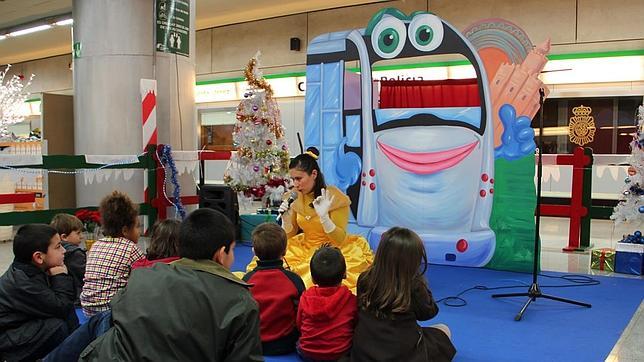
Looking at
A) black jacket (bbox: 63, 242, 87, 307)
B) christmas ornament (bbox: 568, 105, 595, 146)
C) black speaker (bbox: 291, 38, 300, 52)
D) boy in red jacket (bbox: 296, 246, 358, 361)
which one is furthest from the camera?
black speaker (bbox: 291, 38, 300, 52)

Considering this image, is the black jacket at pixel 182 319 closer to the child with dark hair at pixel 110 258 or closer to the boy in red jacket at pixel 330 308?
the boy in red jacket at pixel 330 308

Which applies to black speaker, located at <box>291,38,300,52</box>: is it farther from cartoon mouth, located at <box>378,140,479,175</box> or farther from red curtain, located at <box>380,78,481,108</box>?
cartoon mouth, located at <box>378,140,479,175</box>

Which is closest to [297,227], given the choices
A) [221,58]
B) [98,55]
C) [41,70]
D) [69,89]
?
[98,55]

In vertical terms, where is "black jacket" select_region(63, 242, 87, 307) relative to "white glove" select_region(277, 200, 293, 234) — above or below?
below

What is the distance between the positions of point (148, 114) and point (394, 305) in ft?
17.6

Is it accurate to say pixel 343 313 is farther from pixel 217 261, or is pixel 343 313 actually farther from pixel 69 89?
pixel 69 89

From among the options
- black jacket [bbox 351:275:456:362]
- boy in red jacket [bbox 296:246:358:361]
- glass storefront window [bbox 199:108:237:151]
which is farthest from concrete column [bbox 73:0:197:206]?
glass storefront window [bbox 199:108:237:151]

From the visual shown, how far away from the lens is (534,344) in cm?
359

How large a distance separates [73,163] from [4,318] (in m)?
3.89

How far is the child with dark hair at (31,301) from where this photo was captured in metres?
2.80

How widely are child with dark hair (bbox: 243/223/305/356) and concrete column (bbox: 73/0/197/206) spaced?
455 cm

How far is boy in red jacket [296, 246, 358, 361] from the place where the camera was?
2.95 metres

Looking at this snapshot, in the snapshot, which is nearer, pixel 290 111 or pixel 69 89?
pixel 290 111

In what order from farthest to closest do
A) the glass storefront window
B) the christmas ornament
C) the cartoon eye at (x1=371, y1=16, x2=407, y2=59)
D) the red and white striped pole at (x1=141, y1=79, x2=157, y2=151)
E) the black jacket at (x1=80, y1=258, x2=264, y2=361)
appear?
the glass storefront window
the christmas ornament
the red and white striped pole at (x1=141, y1=79, x2=157, y2=151)
the cartoon eye at (x1=371, y1=16, x2=407, y2=59)
the black jacket at (x1=80, y1=258, x2=264, y2=361)
